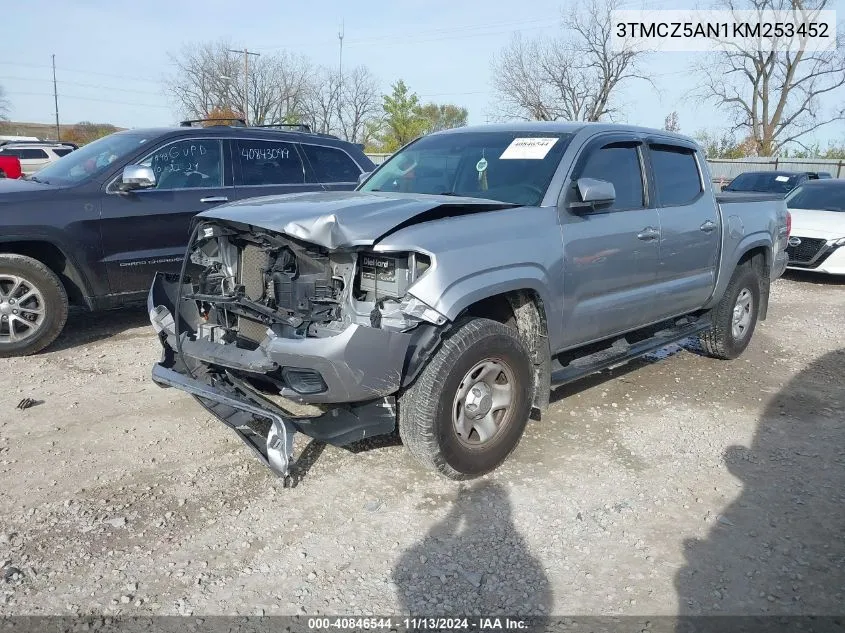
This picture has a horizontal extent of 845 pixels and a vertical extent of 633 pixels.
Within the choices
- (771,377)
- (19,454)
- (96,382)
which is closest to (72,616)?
(19,454)

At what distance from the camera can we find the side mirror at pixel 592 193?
3.99 metres

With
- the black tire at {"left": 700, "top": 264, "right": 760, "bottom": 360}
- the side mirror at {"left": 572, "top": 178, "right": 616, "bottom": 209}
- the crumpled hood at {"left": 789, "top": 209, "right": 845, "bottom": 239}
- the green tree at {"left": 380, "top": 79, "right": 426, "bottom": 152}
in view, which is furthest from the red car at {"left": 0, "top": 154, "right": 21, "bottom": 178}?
the green tree at {"left": 380, "top": 79, "right": 426, "bottom": 152}

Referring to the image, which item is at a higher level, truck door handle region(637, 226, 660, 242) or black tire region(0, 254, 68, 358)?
truck door handle region(637, 226, 660, 242)

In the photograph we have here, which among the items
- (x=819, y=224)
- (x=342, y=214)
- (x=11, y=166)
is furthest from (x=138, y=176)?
(x=819, y=224)

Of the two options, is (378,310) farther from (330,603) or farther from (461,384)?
(330,603)

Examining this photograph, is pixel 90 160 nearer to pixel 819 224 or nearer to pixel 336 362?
pixel 336 362

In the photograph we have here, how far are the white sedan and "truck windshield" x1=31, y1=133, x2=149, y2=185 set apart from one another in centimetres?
891

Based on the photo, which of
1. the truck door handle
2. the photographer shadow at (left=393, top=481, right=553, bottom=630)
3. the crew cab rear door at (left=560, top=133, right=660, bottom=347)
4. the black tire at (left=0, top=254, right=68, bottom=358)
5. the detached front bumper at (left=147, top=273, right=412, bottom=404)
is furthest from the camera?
the black tire at (left=0, top=254, right=68, bottom=358)

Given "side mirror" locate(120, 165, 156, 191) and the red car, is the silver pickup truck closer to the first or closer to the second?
"side mirror" locate(120, 165, 156, 191)

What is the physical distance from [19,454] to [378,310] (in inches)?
91.6

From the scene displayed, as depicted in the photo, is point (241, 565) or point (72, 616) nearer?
point (72, 616)

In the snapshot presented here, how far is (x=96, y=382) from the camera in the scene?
5148 millimetres

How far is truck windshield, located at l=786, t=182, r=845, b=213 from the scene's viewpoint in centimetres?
1131

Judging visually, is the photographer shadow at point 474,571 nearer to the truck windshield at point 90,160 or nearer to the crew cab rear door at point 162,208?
the crew cab rear door at point 162,208
